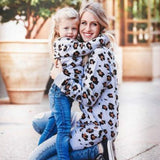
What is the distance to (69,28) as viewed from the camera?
3.01 metres

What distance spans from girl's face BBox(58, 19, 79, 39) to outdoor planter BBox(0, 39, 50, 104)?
3784 mm

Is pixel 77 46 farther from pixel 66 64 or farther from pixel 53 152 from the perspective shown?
pixel 53 152

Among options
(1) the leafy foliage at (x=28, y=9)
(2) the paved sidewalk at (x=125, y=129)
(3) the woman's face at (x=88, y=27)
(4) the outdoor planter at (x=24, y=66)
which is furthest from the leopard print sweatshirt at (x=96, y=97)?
(1) the leafy foliage at (x=28, y=9)

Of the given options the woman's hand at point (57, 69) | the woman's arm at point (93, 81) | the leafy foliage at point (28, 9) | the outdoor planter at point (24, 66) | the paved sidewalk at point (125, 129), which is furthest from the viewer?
the leafy foliage at point (28, 9)

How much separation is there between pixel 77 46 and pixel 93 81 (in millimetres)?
223

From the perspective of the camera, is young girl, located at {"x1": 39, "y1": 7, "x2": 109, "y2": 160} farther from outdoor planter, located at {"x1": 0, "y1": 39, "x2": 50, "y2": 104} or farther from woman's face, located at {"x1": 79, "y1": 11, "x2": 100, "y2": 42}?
outdoor planter, located at {"x1": 0, "y1": 39, "x2": 50, "y2": 104}

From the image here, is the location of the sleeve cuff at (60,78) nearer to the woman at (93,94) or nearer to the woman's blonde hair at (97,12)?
the woman at (93,94)

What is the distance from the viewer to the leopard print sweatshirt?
9.34 feet

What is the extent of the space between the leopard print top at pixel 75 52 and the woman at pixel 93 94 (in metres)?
0.03

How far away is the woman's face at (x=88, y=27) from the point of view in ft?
9.78

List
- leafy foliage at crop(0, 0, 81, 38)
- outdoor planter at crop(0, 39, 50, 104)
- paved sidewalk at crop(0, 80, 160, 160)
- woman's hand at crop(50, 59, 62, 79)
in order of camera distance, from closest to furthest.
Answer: woman's hand at crop(50, 59, 62, 79) < paved sidewalk at crop(0, 80, 160, 160) < outdoor planter at crop(0, 39, 50, 104) < leafy foliage at crop(0, 0, 81, 38)

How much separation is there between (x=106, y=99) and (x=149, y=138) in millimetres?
1922

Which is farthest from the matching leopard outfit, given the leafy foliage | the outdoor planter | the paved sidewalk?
the leafy foliage

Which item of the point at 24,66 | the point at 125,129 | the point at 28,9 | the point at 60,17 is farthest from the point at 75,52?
the point at 28,9
